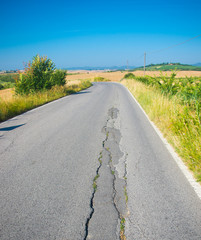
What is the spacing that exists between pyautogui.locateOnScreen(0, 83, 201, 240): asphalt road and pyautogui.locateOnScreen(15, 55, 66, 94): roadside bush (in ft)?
29.1

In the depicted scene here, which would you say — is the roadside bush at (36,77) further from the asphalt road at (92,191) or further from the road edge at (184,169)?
the road edge at (184,169)

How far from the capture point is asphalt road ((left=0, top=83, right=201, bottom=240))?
2098 millimetres

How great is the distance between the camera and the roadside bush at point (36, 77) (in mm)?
12952

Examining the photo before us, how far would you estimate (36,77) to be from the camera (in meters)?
14.5

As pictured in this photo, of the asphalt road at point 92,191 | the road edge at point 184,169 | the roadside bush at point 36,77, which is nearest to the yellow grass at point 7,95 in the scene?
the roadside bush at point 36,77

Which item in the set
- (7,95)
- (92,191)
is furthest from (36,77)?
(92,191)

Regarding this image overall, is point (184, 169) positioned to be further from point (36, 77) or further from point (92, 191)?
point (36, 77)

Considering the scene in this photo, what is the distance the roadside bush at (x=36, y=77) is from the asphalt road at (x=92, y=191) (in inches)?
349

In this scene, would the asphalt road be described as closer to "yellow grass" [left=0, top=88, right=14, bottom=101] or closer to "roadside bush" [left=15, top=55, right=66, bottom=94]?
"yellow grass" [left=0, top=88, right=14, bottom=101]

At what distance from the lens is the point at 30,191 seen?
280cm

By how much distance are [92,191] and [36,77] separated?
44.4 ft

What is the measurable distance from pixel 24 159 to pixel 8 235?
2.01 metres

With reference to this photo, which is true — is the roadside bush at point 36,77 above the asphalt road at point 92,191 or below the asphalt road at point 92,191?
above

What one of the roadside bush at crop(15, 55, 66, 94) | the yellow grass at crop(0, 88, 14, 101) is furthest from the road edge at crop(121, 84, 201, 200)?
the roadside bush at crop(15, 55, 66, 94)
